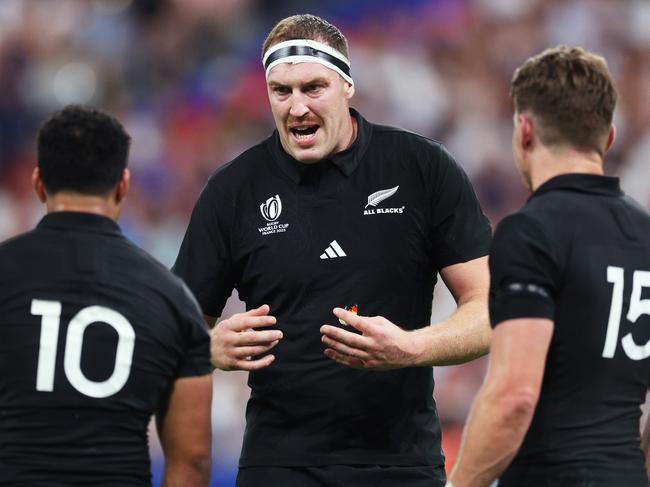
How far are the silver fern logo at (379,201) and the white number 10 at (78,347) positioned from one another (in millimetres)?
1519

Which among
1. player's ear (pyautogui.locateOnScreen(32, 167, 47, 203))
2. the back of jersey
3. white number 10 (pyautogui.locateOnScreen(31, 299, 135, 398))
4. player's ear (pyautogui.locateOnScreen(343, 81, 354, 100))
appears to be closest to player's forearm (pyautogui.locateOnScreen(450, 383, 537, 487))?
the back of jersey

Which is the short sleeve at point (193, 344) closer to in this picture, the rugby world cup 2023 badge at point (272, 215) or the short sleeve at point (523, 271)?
the short sleeve at point (523, 271)

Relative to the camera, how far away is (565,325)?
3.49m

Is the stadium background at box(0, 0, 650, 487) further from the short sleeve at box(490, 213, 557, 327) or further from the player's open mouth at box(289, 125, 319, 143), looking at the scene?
the short sleeve at box(490, 213, 557, 327)

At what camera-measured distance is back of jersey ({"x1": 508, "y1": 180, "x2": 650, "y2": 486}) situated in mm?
3490

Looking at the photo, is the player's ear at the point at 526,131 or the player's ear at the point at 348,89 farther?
the player's ear at the point at 348,89

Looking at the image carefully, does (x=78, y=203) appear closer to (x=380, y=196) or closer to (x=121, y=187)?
(x=121, y=187)

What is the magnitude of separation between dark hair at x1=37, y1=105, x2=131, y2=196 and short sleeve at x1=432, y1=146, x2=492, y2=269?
1.53m

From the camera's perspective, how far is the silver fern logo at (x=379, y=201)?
4805 mm

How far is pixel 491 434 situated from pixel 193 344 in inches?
37.1

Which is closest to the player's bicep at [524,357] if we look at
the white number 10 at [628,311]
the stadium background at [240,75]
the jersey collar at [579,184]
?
the white number 10 at [628,311]

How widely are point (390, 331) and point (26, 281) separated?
53.3 inches

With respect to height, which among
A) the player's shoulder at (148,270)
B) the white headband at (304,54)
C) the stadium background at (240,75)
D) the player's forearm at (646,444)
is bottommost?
the player's forearm at (646,444)

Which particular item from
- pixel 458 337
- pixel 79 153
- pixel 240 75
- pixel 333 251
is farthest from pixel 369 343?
pixel 240 75
